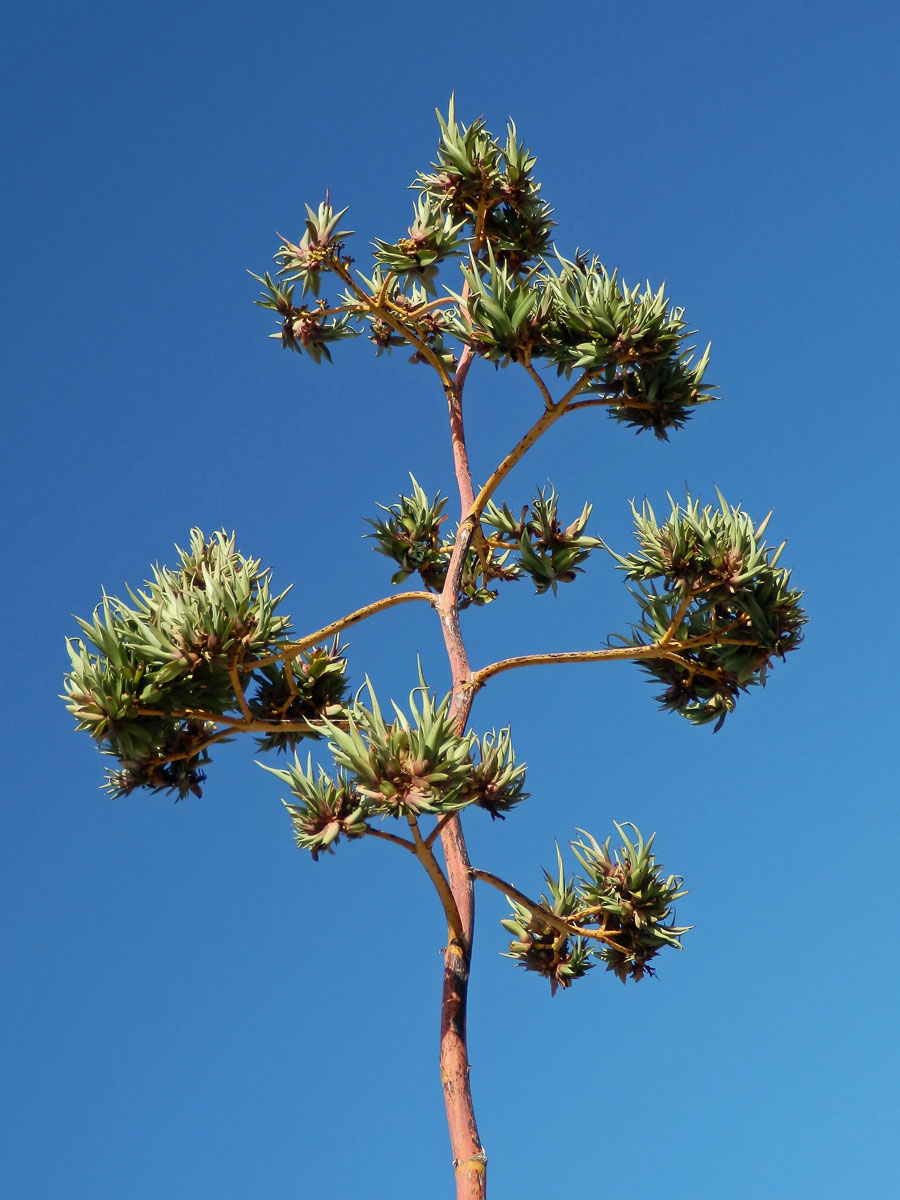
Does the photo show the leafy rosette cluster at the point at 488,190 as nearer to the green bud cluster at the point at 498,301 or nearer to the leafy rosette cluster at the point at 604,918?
the green bud cluster at the point at 498,301

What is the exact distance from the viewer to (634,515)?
→ 6.85m

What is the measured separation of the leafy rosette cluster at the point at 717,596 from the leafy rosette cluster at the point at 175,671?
1817 mm

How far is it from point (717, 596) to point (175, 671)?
2716 mm

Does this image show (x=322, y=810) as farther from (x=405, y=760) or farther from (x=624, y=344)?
(x=624, y=344)

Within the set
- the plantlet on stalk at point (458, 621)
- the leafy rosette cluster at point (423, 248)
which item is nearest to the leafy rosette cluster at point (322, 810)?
the plantlet on stalk at point (458, 621)

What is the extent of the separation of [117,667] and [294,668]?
43.7 inches

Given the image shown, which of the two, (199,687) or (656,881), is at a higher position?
(199,687)

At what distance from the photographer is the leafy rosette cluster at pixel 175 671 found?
19.6ft

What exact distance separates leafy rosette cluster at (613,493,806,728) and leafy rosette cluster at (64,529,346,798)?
5.96ft

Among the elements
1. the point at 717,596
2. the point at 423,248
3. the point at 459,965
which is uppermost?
the point at 423,248

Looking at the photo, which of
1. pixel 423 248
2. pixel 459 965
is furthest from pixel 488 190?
pixel 459 965

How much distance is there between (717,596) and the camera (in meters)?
6.65

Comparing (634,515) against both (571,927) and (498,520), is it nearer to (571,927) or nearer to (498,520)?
(498,520)

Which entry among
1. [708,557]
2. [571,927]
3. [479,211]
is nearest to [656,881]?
[571,927]
